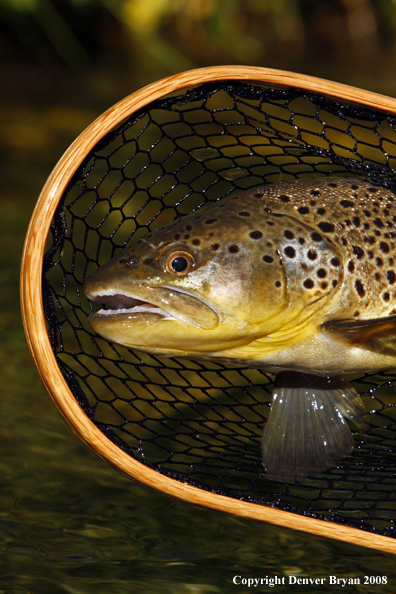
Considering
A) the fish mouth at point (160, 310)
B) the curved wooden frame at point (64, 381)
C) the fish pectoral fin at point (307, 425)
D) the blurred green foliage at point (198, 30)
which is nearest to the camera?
the curved wooden frame at point (64, 381)

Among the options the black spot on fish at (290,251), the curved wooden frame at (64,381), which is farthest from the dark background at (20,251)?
the black spot on fish at (290,251)

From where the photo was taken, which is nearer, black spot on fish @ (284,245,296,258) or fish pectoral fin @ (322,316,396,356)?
fish pectoral fin @ (322,316,396,356)

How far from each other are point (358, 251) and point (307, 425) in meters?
0.58

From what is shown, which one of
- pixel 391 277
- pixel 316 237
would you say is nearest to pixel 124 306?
pixel 316 237

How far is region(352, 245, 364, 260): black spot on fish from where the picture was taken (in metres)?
2.05

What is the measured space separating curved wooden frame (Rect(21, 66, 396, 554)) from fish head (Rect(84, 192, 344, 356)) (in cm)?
21

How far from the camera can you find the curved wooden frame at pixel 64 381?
5.49 ft

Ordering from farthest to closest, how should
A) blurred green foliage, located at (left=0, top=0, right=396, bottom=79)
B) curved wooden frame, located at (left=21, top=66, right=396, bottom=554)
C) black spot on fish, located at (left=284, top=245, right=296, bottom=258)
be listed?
blurred green foliage, located at (left=0, top=0, right=396, bottom=79)
black spot on fish, located at (left=284, top=245, right=296, bottom=258)
curved wooden frame, located at (left=21, top=66, right=396, bottom=554)

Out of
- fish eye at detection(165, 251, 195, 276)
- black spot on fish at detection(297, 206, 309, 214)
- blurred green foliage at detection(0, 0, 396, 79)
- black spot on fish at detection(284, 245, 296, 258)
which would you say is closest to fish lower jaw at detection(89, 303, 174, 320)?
fish eye at detection(165, 251, 195, 276)

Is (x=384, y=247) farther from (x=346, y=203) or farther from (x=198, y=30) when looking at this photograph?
(x=198, y=30)

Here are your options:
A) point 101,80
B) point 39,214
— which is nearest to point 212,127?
point 101,80

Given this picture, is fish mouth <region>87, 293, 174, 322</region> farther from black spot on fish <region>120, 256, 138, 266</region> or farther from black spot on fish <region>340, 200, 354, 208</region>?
black spot on fish <region>340, 200, 354, 208</region>

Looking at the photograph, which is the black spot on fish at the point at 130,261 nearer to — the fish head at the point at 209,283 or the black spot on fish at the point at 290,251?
the fish head at the point at 209,283

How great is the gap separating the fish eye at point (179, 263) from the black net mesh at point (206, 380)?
0.68 feet
